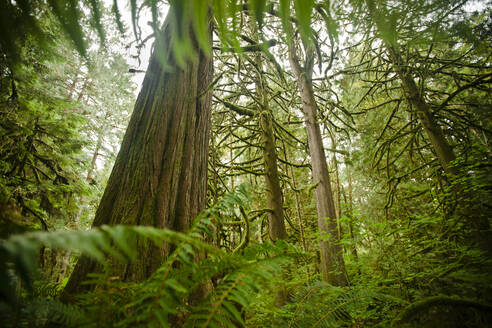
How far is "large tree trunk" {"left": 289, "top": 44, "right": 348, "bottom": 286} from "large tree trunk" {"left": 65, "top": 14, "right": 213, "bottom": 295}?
2.70 meters

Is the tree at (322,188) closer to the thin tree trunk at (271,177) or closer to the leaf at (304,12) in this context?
the thin tree trunk at (271,177)

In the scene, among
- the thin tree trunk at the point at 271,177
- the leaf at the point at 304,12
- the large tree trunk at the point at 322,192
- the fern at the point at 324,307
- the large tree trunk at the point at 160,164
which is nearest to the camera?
the leaf at the point at 304,12

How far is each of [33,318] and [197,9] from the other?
4.18 ft

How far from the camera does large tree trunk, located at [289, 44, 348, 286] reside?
360 cm

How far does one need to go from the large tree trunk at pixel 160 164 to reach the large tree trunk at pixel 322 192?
2.70m

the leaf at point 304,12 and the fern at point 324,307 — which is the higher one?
the leaf at point 304,12

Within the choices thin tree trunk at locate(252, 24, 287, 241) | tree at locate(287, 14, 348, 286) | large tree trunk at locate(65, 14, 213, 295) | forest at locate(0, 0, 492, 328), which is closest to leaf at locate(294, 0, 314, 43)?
forest at locate(0, 0, 492, 328)

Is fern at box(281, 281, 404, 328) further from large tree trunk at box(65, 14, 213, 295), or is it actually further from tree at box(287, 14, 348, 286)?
tree at box(287, 14, 348, 286)

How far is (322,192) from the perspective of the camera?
4180 millimetres

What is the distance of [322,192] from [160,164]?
3396 mm

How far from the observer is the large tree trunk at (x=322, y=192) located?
3595 mm

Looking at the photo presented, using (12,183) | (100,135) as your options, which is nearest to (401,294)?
(12,183)

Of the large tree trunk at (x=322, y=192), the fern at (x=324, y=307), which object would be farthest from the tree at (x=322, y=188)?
the fern at (x=324, y=307)

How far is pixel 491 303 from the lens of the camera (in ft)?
3.40
